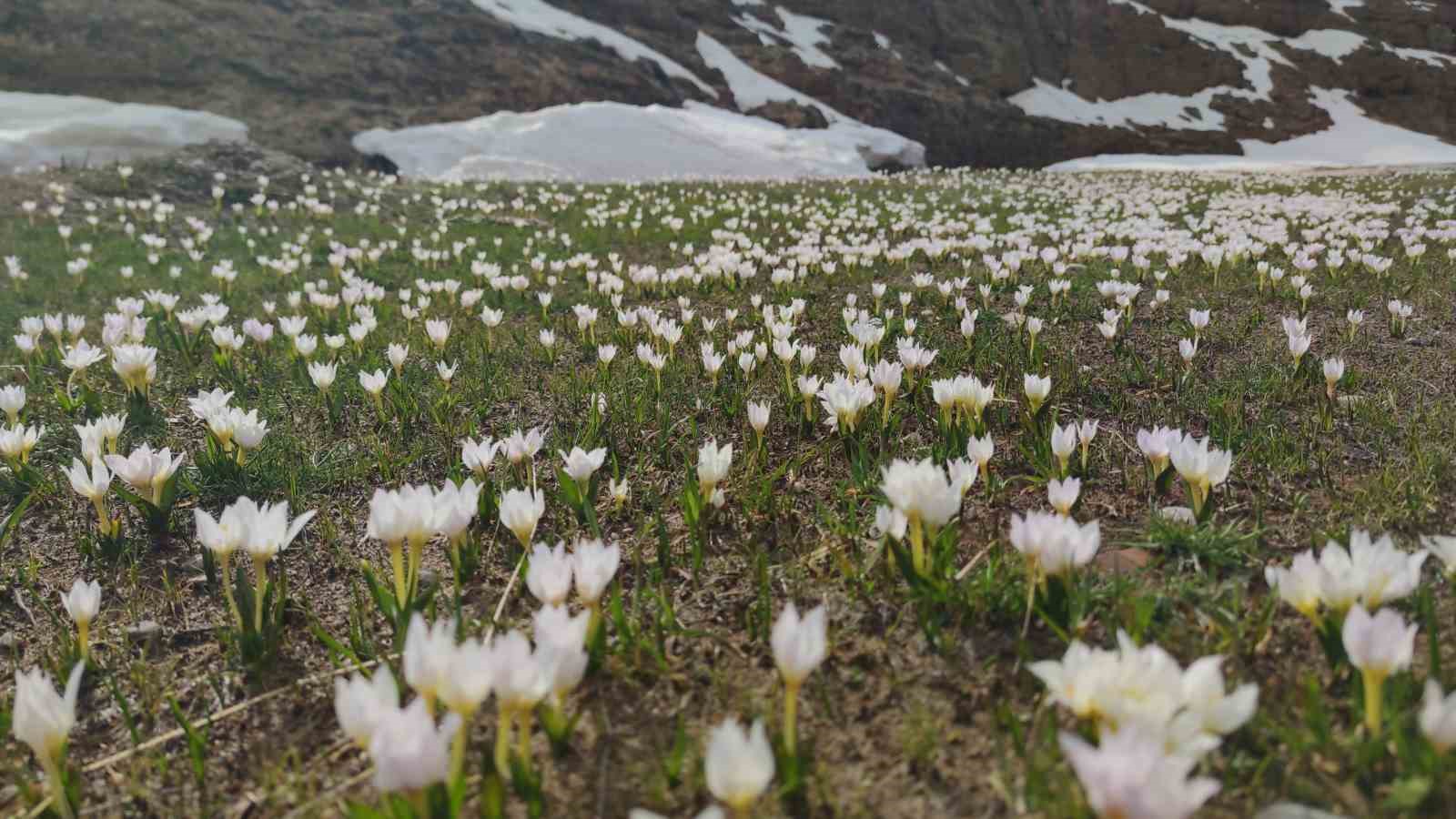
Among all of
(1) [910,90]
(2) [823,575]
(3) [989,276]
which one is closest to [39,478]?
(2) [823,575]

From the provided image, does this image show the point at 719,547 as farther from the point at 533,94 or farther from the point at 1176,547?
the point at 533,94

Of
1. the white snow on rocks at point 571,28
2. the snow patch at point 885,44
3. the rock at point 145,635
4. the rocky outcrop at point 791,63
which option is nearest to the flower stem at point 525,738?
the rock at point 145,635

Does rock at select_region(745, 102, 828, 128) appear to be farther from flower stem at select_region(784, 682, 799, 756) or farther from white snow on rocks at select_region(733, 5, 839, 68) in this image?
flower stem at select_region(784, 682, 799, 756)

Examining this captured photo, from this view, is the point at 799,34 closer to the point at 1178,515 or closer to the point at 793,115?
the point at 793,115

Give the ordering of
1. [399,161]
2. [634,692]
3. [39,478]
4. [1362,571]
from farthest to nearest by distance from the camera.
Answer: [399,161] < [39,478] < [634,692] < [1362,571]

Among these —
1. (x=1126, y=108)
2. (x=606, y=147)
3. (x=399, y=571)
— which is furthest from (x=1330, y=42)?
(x=399, y=571)

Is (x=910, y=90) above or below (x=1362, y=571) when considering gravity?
above

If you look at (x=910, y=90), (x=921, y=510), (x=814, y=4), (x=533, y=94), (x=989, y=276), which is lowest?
(x=921, y=510)
